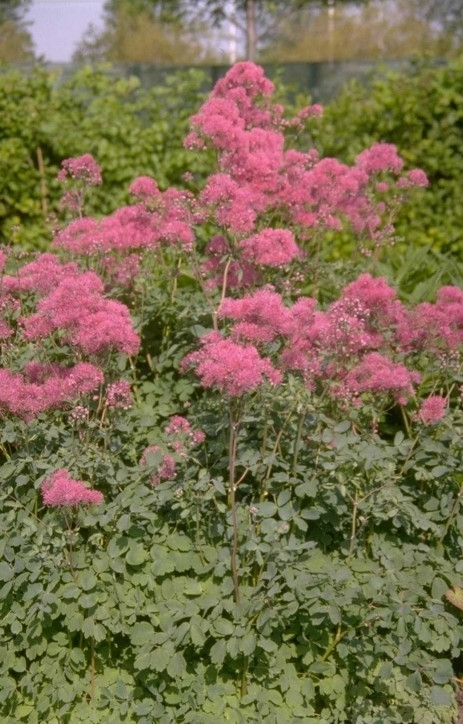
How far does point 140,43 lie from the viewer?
28.0 m

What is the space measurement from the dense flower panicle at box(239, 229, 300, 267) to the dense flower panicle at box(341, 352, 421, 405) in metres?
0.40

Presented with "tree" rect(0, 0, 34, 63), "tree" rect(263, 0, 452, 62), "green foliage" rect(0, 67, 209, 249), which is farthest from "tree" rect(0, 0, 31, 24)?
"green foliage" rect(0, 67, 209, 249)

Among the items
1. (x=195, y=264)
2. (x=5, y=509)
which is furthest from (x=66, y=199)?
(x=5, y=509)

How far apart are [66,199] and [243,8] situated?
15.0 metres

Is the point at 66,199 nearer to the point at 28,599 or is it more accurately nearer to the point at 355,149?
the point at 28,599

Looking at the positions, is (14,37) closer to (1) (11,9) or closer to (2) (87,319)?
A: (1) (11,9)

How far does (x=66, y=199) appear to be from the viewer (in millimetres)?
3570

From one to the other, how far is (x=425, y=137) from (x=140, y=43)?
2297cm

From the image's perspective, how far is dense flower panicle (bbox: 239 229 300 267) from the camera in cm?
284

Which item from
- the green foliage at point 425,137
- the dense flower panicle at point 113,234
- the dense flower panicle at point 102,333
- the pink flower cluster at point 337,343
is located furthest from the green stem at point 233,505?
the green foliage at point 425,137

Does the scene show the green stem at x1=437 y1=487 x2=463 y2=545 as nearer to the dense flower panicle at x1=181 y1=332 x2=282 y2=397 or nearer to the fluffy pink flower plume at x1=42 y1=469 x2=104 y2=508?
the dense flower panicle at x1=181 y1=332 x2=282 y2=397

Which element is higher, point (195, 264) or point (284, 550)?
point (195, 264)

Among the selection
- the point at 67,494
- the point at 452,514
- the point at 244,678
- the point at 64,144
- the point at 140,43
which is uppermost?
the point at 67,494

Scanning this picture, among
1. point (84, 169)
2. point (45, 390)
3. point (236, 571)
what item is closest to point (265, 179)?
point (84, 169)
